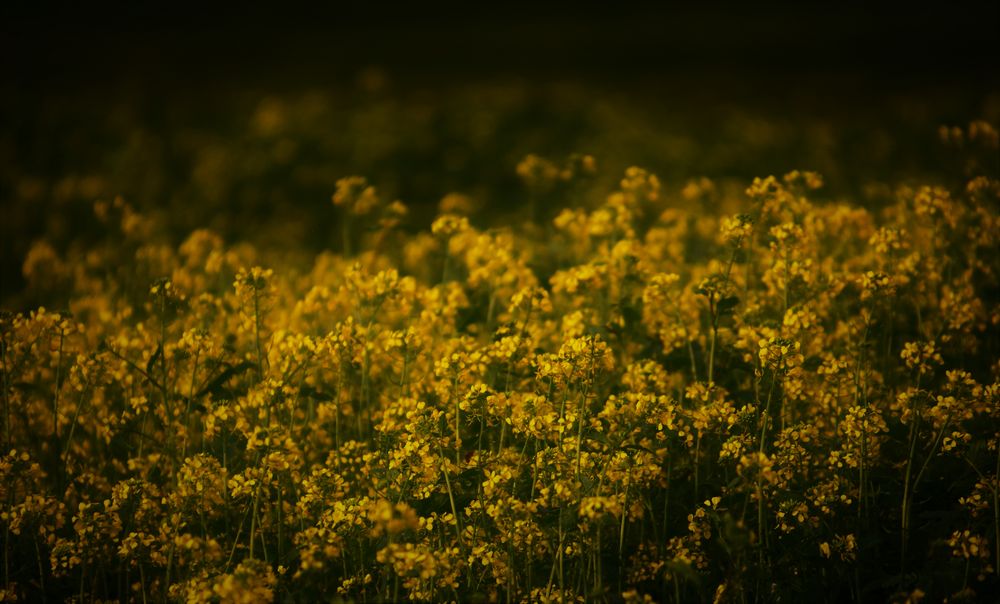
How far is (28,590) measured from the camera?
376 centimetres

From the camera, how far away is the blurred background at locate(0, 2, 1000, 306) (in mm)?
9883

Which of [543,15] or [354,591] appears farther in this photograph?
[543,15]

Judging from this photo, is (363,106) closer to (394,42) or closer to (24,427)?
(394,42)

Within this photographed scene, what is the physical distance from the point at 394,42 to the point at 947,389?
19.3 metres

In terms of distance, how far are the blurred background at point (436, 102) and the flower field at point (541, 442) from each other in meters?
4.01

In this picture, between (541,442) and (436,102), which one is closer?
(541,442)

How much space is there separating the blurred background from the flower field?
401cm

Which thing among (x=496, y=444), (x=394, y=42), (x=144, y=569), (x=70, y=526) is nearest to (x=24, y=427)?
(x=70, y=526)

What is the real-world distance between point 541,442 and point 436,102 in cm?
1178

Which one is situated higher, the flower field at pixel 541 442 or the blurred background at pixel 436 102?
the blurred background at pixel 436 102

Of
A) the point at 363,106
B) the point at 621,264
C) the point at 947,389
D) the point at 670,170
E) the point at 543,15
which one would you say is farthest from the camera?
the point at 543,15

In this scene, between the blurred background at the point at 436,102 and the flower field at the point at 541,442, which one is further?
the blurred background at the point at 436,102

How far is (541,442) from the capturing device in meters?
3.94

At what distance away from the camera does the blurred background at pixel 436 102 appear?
988 cm
